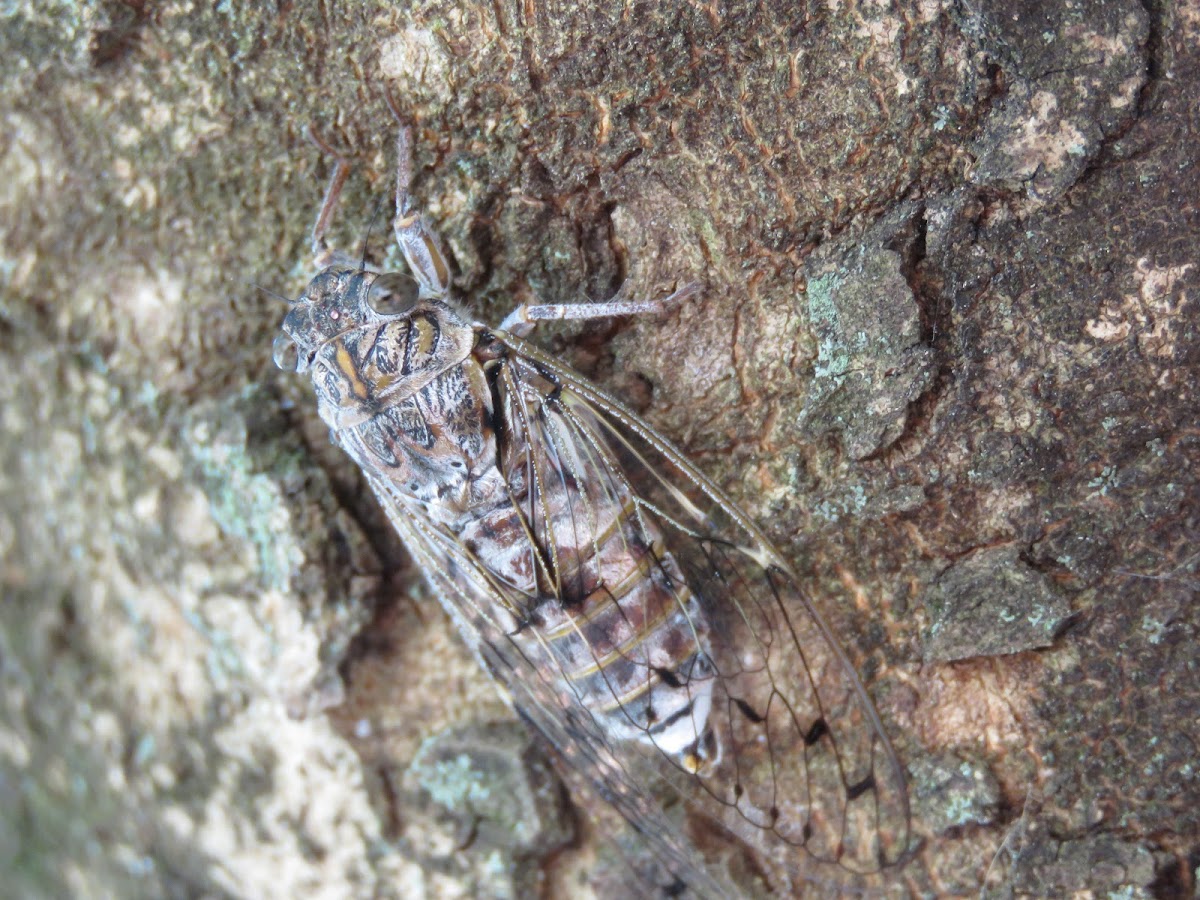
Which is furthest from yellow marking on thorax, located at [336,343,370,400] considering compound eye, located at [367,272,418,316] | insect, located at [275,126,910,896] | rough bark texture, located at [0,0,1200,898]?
rough bark texture, located at [0,0,1200,898]

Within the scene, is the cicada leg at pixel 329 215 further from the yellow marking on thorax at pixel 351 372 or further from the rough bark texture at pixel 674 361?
the yellow marking on thorax at pixel 351 372

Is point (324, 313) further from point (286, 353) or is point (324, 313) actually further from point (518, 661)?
point (518, 661)

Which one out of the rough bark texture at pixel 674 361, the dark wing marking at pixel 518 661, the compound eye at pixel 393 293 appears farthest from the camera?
the dark wing marking at pixel 518 661

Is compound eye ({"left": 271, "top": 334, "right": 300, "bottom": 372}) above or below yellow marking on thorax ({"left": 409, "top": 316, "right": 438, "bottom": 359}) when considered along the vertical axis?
above

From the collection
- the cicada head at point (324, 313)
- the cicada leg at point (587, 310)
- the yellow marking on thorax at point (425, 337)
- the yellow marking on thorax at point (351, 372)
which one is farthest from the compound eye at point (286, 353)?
the cicada leg at point (587, 310)

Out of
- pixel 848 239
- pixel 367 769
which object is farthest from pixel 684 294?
pixel 367 769

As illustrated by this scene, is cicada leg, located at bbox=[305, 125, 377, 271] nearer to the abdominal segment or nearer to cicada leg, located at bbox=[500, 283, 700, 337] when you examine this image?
cicada leg, located at bbox=[500, 283, 700, 337]
